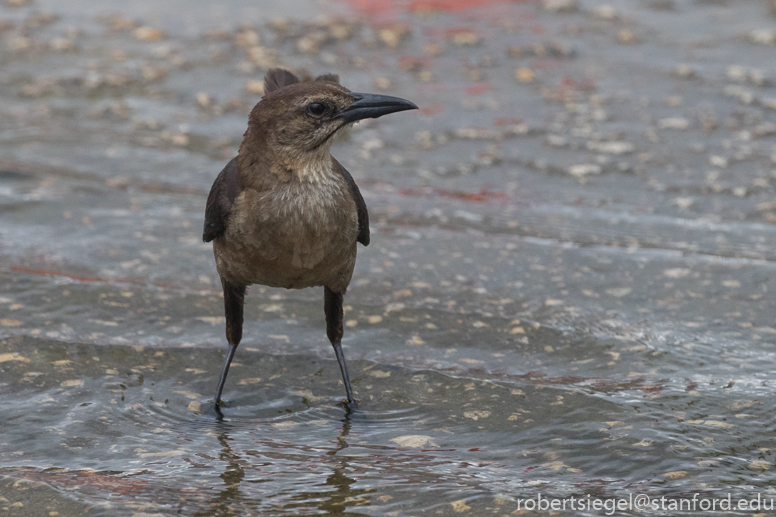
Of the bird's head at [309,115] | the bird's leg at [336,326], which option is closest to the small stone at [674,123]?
the bird's leg at [336,326]

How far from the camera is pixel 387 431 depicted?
15.2 ft

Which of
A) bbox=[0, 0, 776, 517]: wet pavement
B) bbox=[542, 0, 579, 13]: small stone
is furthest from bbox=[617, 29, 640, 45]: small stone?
bbox=[542, 0, 579, 13]: small stone

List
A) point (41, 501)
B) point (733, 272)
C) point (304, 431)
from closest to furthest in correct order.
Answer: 1. point (41, 501)
2. point (304, 431)
3. point (733, 272)

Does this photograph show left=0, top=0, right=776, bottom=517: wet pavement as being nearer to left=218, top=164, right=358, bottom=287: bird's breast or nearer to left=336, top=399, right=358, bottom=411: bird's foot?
left=336, top=399, right=358, bottom=411: bird's foot

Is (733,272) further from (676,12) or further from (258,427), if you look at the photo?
(676,12)

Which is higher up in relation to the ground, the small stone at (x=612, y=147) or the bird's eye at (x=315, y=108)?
the bird's eye at (x=315, y=108)

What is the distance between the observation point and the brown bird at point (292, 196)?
432cm

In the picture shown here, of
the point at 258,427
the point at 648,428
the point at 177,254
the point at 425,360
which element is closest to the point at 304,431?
the point at 258,427

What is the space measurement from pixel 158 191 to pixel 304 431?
4.14 meters

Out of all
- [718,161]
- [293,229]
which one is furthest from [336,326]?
[718,161]

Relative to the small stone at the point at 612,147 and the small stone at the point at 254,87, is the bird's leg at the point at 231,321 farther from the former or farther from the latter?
the small stone at the point at 254,87

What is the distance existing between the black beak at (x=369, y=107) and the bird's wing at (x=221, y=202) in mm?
632

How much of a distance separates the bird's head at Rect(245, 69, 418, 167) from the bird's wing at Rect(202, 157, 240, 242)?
277 millimetres

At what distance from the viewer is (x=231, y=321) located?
16.3 ft
